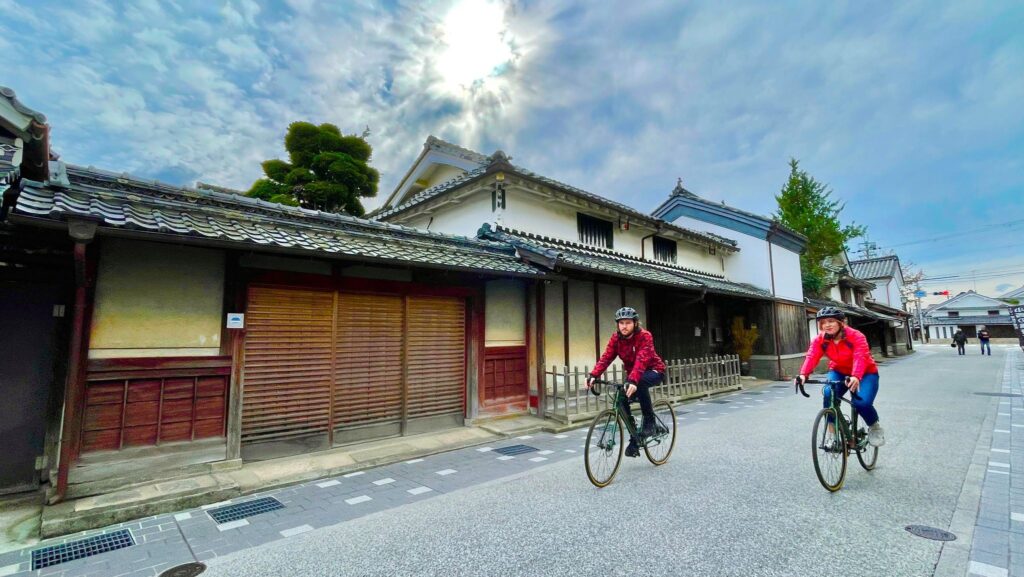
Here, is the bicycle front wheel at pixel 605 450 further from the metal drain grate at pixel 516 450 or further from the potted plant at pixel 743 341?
the potted plant at pixel 743 341

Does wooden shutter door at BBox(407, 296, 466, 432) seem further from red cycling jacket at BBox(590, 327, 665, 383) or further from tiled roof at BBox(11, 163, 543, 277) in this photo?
red cycling jacket at BBox(590, 327, 665, 383)

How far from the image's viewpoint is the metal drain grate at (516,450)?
21.3 ft

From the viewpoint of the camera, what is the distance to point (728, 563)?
10.3 ft

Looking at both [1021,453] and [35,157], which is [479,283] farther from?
[1021,453]

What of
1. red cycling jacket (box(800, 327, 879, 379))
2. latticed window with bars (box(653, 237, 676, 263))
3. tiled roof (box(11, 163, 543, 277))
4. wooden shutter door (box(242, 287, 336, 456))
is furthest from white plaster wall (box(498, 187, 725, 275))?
red cycling jacket (box(800, 327, 879, 379))

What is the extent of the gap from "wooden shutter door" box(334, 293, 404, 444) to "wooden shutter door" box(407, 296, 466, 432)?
0.85ft

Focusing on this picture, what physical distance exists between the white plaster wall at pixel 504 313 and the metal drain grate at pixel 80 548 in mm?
5495

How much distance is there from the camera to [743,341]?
16.4 meters

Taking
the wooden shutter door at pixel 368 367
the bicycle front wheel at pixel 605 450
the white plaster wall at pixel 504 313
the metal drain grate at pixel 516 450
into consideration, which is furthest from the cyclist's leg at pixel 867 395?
the wooden shutter door at pixel 368 367

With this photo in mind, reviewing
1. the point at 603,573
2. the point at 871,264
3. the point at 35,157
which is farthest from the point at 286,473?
the point at 871,264

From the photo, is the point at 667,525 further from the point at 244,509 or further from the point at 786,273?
the point at 786,273

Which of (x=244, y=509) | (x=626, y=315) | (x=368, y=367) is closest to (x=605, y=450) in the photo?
(x=626, y=315)

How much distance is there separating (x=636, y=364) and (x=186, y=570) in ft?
14.7

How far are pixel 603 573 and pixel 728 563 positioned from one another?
934mm
